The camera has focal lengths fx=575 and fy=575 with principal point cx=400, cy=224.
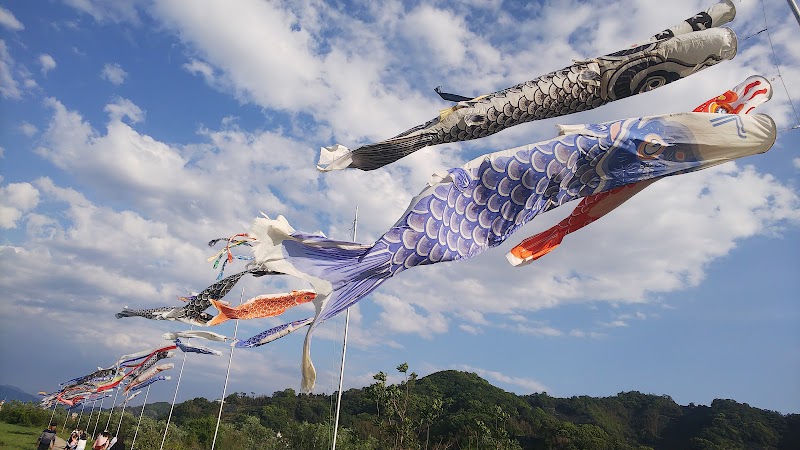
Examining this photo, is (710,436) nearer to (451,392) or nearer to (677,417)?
(677,417)

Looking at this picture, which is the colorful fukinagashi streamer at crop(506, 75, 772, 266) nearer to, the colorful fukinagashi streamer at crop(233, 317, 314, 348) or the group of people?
the colorful fukinagashi streamer at crop(233, 317, 314, 348)

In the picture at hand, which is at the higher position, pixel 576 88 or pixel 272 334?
pixel 576 88

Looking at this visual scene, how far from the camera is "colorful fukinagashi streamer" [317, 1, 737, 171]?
6215 mm

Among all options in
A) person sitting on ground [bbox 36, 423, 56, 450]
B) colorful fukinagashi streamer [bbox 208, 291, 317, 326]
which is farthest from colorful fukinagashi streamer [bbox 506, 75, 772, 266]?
person sitting on ground [bbox 36, 423, 56, 450]

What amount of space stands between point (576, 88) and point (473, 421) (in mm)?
42312

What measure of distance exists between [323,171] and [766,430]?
57.9m

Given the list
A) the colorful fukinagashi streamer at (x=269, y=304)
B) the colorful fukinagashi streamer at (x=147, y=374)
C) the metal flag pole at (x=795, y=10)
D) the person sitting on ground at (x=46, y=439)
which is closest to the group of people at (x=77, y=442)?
the person sitting on ground at (x=46, y=439)

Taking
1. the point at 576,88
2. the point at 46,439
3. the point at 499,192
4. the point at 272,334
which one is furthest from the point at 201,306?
the point at 46,439

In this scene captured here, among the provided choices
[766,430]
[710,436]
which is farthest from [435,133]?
[766,430]

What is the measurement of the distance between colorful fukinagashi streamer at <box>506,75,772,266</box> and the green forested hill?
26315mm

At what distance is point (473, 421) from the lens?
45000 millimetres

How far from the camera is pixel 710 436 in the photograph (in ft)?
162

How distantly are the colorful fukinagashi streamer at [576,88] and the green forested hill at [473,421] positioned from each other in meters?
27.3

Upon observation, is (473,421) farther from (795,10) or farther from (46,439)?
(795,10)
